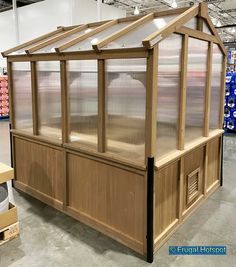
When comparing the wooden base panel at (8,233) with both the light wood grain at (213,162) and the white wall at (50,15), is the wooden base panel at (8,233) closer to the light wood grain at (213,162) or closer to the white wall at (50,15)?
the light wood grain at (213,162)

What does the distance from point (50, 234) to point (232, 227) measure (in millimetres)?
1965

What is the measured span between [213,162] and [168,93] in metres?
1.74

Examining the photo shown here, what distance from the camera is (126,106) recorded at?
2648mm

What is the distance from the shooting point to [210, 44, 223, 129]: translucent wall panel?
12.1 feet

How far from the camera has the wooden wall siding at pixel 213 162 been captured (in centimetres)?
389

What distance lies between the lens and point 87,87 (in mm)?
2967

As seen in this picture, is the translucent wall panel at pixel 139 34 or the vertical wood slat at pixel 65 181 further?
the vertical wood slat at pixel 65 181

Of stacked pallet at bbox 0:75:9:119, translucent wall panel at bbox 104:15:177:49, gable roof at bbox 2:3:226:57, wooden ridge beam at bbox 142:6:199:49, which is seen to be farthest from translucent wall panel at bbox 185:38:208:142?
stacked pallet at bbox 0:75:9:119

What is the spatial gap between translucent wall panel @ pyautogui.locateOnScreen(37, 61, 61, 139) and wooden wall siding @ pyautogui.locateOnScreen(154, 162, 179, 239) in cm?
135

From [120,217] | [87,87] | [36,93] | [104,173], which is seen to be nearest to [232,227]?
[120,217]

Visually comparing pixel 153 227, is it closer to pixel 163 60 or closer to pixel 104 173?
pixel 104 173

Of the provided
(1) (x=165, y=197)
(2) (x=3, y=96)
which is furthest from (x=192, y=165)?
(2) (x=3, y=96)

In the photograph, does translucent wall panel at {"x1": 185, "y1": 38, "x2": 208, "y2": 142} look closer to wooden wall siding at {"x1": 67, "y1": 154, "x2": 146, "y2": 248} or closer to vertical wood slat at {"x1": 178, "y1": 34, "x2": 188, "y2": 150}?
vertical wood slat at {"x1": 178, "y1": 34, "x2": 188, "y2": 150}

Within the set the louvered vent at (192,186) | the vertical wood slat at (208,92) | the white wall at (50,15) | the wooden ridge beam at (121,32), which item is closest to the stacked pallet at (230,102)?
the white wall at (50,15)
